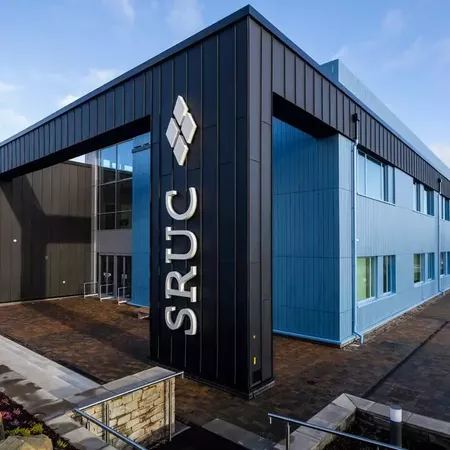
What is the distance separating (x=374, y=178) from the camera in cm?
1220

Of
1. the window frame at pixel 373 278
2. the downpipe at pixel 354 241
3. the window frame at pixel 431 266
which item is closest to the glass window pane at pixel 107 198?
the downpipe at pixel 354 241

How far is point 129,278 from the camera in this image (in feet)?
54.0

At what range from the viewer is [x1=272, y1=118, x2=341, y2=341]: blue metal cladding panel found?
386 inches

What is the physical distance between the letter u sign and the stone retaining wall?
1.82 metres

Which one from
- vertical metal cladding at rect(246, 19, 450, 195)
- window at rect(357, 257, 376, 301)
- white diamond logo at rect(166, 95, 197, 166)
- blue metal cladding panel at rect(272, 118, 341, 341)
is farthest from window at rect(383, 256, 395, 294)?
white diamond logo at rect(166, 95, 197, 166)

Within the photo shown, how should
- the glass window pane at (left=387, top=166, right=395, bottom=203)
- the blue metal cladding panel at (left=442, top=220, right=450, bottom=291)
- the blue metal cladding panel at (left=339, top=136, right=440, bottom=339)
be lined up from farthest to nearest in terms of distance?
1. the blue metal cladding panel at (left=442, top=220, right=450, bottom=291)
2. the glass window pane at (left=387, top=166, right=395, bottom=203)
3. the blue metal cladding panel at (left=339, top=136, right=440, bottom=339)

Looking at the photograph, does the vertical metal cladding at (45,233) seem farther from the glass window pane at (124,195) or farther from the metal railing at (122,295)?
the metal railing at (122,295)

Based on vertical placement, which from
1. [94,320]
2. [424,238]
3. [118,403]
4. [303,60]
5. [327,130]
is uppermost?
[303,60]

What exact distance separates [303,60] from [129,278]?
39.2ft

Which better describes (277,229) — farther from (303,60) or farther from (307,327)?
(303,60)

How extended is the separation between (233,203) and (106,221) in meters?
12.9

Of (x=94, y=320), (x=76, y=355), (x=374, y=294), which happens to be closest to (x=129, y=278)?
(x=94, y=320)

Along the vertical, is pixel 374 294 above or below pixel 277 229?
below

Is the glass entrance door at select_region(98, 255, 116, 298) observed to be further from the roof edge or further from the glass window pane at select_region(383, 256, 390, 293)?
the glass window pane at select_region(383, 256, 390, 293)
